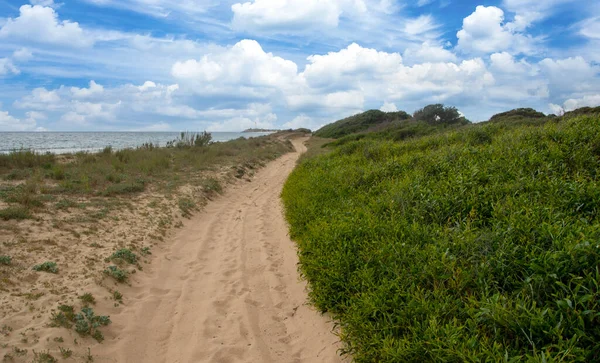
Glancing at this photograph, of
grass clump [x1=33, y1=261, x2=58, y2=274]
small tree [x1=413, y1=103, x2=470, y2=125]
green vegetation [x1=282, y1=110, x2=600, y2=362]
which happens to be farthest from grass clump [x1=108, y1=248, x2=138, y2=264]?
small tree [x1=413, y1=103, x2=470, y2=125]

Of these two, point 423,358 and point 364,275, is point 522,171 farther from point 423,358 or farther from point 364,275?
point 423,358

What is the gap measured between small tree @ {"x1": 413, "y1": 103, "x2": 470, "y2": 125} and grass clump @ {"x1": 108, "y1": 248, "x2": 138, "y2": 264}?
2717cm

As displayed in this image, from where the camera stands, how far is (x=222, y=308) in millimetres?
4781

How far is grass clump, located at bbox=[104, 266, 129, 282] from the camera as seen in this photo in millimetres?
5184

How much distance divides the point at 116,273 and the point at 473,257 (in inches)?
182

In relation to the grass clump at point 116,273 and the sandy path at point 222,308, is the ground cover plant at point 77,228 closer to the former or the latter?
the grass clump at point 116,273

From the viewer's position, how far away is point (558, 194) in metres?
4.64

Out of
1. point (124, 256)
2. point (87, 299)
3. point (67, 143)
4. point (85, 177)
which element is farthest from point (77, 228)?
point (67, 143)

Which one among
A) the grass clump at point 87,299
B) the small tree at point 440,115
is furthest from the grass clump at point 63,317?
the small tree at point 440,115

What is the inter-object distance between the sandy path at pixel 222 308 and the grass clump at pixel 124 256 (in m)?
0.29

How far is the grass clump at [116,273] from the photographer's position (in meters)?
5.18

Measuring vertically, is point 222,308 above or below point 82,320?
below

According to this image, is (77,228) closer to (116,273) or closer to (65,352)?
(116,273)

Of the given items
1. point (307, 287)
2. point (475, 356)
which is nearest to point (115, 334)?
point (307, 287)
